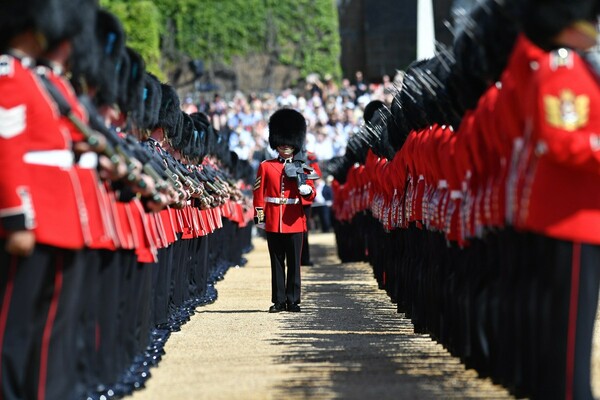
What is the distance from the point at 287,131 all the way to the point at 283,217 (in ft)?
3.19

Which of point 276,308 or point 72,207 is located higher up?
point 72,207

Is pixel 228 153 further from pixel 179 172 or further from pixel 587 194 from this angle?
pixel 587 194

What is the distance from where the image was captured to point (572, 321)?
19.8 feet

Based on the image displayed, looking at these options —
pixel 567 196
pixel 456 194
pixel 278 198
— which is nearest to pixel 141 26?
pixel 278 198

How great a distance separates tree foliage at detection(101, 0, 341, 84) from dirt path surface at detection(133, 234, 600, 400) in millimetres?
36798

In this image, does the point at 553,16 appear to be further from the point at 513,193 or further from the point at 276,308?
the point at 276,308

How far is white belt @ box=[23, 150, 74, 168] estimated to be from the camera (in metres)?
5.89

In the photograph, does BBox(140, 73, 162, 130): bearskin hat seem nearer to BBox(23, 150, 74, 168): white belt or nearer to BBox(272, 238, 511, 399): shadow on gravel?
BBox(272, 238, 511, 399): shadow on gravel

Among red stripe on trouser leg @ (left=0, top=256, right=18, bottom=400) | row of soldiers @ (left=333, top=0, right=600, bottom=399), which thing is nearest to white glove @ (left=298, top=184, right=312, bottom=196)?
row of soldiers @ (left=333, top=0, right=600, bottom=399)

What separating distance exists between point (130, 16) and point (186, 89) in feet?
17.3

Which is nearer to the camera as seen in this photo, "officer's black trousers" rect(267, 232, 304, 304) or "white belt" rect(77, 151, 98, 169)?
"white belt" rect(77, 151, 98, 169)

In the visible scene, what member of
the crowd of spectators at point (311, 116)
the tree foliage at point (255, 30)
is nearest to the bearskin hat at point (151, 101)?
the crowd of spectators at point (311, 116)

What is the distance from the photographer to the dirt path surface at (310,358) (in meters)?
7.28

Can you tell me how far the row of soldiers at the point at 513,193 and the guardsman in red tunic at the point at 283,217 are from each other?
2.49m
